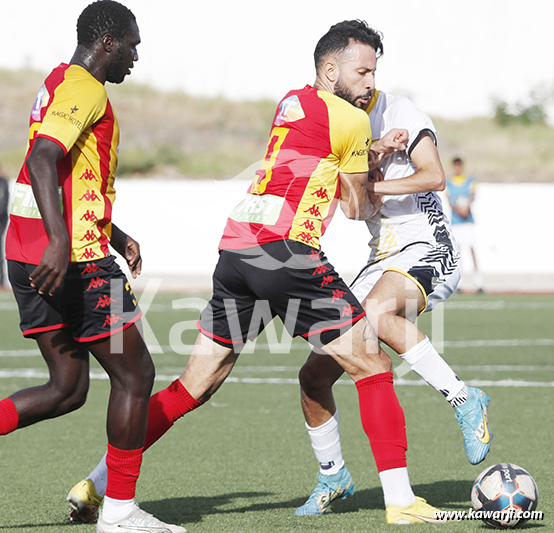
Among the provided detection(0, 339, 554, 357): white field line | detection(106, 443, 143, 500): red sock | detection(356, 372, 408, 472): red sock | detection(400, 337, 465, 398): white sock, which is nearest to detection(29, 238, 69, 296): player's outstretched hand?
detection(106, 443, 143, 500): red sock

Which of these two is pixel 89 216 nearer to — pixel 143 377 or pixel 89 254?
pixel 89 254

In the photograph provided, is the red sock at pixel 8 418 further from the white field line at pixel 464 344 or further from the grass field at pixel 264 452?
the white field line at pixel 464 344

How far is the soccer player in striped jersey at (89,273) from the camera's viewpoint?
12.1ft

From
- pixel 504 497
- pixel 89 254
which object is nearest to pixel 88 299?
pixel 89 254

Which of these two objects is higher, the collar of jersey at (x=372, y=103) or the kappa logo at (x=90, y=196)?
the collar of jersey at (x=372, y=103)

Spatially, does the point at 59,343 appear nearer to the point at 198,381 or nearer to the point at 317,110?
the point at 198,381

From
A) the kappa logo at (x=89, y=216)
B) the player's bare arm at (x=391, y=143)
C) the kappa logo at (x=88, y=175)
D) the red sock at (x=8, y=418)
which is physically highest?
the player's bare arm at (x=391, y=143)

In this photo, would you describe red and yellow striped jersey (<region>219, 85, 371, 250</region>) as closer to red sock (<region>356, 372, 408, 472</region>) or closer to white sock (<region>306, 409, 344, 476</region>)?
red sock (<region>356, 372, 408, 472</region>)

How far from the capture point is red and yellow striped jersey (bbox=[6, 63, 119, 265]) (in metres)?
3.63

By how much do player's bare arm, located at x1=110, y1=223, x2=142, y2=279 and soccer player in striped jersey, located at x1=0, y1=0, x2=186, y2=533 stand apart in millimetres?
413

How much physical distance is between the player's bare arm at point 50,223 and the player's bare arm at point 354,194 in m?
Result: 1.32

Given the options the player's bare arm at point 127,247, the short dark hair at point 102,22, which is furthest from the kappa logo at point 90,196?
the short dark hair at point 102,22

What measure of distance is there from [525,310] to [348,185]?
37.4 ft

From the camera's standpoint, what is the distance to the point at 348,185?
13.5 ft
